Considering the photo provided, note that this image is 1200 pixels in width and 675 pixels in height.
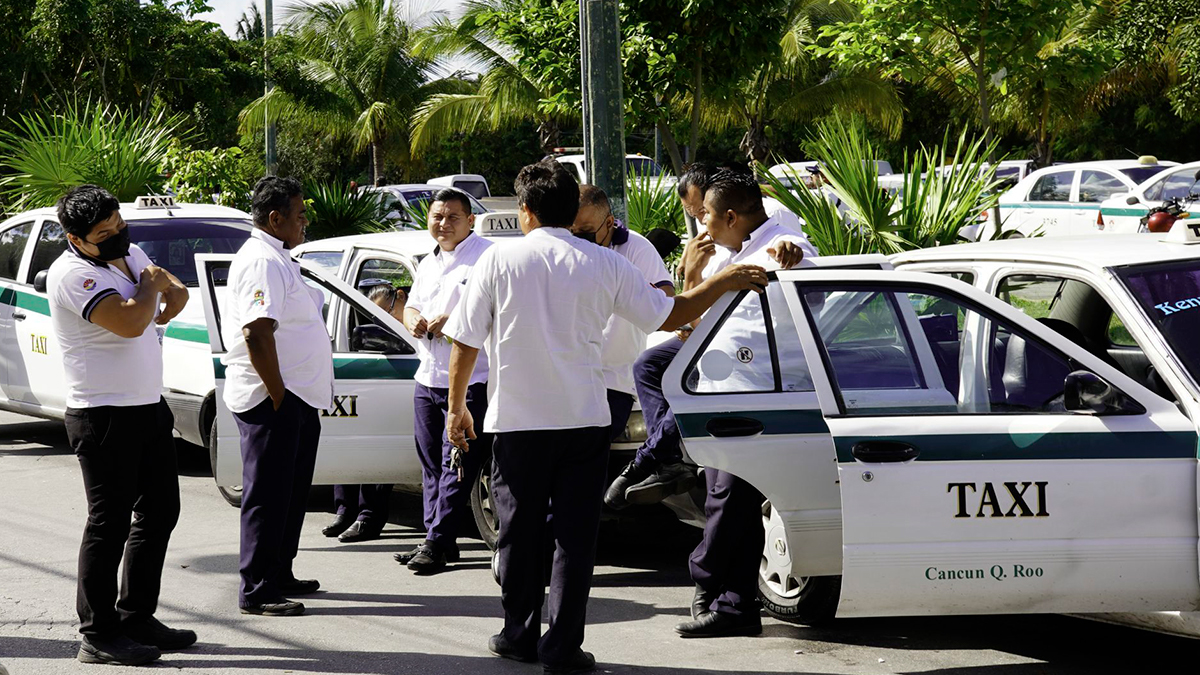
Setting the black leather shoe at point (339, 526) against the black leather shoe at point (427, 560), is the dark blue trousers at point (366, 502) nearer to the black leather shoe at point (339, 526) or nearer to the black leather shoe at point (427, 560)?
the black leather shoe at point (339, 526)

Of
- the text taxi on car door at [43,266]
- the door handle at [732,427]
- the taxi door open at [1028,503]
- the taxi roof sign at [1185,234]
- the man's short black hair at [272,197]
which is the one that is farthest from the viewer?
the text taxi on car door at [43,266]

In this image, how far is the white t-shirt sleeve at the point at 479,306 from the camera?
16.1 feet

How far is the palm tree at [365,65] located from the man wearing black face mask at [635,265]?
3039 cm

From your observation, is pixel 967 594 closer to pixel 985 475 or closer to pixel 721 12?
pixel 985 475

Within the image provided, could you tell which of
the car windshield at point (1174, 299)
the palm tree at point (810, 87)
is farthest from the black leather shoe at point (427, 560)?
the palm tree at point (810, 87)

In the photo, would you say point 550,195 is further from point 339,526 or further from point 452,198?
point 339,526

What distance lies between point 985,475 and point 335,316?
156 inches

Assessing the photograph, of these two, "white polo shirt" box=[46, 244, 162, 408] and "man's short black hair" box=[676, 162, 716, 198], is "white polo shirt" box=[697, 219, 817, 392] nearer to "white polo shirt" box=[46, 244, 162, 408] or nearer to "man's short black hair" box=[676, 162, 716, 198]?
"man's short black hair" box=[676, 162, 716, 198]

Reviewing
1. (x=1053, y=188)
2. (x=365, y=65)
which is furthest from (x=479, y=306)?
(x=365, y=65)

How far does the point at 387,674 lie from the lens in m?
5.19

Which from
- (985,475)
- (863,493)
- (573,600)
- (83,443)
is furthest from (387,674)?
(985,475)

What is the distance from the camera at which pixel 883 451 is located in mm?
4750

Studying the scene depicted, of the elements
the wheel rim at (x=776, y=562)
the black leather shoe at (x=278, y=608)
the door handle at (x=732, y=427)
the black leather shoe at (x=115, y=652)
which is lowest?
the black leather shoe at (x=278, y=608)

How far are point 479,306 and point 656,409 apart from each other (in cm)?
121
